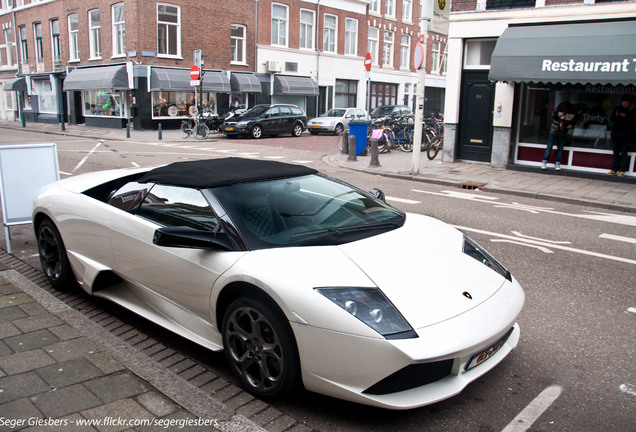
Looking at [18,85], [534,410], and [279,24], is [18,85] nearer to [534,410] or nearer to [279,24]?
[279,24]

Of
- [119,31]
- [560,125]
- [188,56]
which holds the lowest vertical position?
[560,125]

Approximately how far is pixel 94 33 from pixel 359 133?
73.3ft

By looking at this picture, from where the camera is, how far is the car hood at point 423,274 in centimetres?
303

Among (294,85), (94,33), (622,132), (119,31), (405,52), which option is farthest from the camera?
(405,52)

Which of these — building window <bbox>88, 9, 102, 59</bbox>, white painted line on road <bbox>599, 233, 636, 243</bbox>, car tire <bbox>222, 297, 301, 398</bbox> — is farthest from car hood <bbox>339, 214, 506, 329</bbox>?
building window <bbox>88, 9, 102, 59</bbox>

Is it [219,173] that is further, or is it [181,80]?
[181,80]

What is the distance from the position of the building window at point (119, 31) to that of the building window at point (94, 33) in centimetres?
214

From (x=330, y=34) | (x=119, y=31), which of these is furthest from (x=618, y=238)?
(x=330, y=34)

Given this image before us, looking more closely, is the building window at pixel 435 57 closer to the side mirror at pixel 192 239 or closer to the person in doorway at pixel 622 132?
the person in doorway at pixel 622 132

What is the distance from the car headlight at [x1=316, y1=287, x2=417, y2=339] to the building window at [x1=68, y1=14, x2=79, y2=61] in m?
36.7

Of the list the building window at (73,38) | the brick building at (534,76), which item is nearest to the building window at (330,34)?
the building window at (73,38)

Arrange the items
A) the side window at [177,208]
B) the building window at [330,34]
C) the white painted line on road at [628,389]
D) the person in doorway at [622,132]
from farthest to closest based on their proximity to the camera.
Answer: the building window at [330,34]
the person in doorway at [622,132]
the side window at [177,208]
the white painted line on road at [628,389]

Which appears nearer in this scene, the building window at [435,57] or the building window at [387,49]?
the building window at [387,49]

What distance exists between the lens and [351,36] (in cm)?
4081
